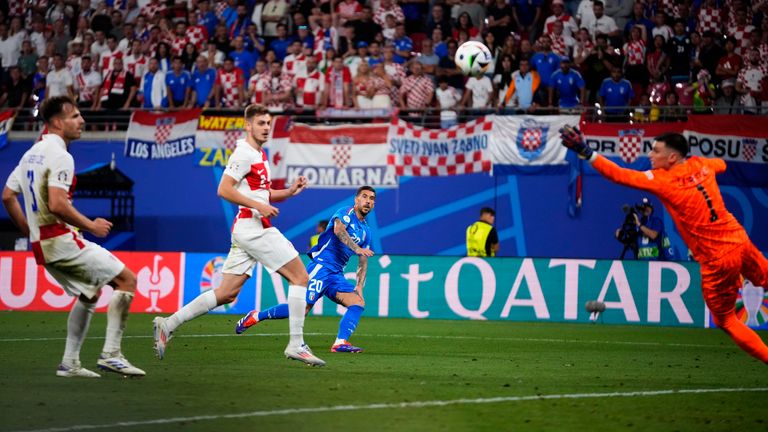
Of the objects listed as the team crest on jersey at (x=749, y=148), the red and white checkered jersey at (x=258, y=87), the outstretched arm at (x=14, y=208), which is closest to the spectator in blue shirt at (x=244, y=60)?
the red and white checkered jersey at (x=258, y=87)

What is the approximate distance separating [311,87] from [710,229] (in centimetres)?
1606

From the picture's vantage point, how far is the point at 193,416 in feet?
24.4

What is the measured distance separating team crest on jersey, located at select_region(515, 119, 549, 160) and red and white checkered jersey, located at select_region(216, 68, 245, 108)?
6.79 m

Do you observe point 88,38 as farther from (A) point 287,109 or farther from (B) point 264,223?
(B) point 264,223

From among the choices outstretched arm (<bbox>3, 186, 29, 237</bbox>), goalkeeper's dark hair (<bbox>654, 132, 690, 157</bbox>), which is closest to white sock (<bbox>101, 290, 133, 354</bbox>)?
outstretched arm (<bbox>3, 186, 29, 237</bbox>)

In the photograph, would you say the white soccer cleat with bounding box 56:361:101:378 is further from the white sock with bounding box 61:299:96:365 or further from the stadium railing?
the stadium railing

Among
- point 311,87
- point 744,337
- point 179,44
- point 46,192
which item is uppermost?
point 179,44

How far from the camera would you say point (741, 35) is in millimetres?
22891

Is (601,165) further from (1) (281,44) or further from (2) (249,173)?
(1) (281,44)

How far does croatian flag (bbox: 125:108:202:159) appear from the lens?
25578 millimetres

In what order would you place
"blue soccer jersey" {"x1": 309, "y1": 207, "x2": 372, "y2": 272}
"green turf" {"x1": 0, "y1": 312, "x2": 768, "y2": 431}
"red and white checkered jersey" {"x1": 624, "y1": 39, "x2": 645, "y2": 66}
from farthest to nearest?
"red and white checkered jersey" {"x1": 624, "y1": 39, "x2": 645, "y2": 66} < "blue soccer jersey" {"x1": 309, "y1": 207, "x2": 372, "y2": 272} < "green turf" {"x1": 0, "y1": 312, "x2": 768, "y2": 431}

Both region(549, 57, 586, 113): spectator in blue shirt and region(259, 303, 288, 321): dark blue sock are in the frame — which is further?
region(549, 57, 586, 113): spectator in blue shirt

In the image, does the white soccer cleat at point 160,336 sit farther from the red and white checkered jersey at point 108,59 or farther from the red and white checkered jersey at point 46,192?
the red and white checkered jersey at point 108,59

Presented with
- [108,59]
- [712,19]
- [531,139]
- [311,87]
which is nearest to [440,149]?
[531,139]
